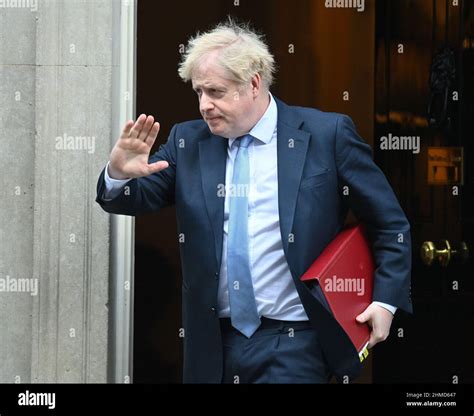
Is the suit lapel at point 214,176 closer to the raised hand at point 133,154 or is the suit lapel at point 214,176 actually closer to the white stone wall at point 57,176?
the raised hand at point 133,154

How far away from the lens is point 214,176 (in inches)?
144

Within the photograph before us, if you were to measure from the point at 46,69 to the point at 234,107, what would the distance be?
122 cm

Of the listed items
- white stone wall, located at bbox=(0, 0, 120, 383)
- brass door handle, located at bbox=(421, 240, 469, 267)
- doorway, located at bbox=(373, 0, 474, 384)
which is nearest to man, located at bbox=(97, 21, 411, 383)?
white stone wall, located at bbox=(0, 0, 120, 383)

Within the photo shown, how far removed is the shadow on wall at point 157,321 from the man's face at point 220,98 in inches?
80.4

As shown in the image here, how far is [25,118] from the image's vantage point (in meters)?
4.42

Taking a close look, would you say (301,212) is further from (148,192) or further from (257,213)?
(148,192)

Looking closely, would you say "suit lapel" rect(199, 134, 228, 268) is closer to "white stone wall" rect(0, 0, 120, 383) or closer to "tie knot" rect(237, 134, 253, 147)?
"tie knot" rect(237, 134, 253, 147)

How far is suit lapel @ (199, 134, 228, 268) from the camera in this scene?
3.61 metres

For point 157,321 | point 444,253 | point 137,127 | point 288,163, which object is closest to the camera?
point 137,127

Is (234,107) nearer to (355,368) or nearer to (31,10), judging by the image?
(355,368)

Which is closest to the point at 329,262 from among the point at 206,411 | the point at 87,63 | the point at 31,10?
the point at 206,411

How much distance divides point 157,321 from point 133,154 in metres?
2.21

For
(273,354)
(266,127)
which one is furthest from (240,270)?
(266,127)

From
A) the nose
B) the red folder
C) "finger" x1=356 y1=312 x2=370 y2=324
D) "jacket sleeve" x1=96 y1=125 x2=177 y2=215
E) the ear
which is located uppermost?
the ear
